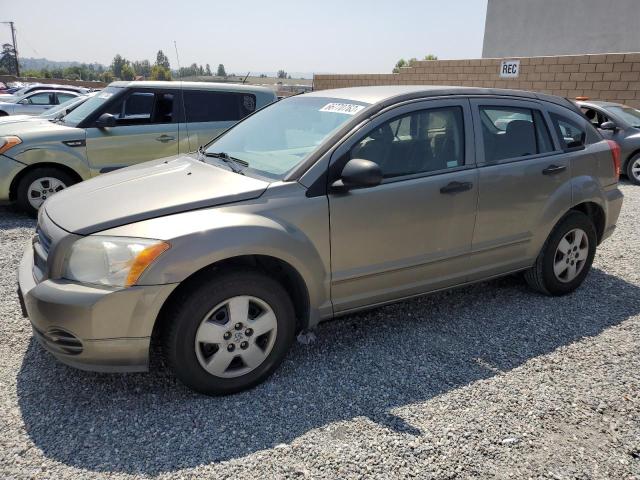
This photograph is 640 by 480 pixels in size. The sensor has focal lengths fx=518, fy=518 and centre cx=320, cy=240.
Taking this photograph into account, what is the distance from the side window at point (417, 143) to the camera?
3277mm

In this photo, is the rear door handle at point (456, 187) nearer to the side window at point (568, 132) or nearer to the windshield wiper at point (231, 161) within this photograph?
the side window at point (568, 132)

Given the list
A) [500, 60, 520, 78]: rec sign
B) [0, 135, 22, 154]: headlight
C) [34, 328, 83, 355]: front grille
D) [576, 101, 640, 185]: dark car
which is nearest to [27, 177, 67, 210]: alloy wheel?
[0, 135, 22, 154]: headlight

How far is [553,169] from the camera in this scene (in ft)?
13.2

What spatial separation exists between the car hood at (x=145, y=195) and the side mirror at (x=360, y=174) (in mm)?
471

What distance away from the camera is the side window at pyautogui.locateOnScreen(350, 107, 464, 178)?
10.8 ft

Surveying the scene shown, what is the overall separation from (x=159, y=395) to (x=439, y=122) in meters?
2.49

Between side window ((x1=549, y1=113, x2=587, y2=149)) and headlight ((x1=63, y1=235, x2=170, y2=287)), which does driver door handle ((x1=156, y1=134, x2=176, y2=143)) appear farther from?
side window ((x1=549, y1=113, x2=587, y2=149))

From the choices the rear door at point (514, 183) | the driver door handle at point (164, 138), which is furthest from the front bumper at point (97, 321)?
the driver door handle at point (164, 138)

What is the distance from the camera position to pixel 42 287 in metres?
2.65

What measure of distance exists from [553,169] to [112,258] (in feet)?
10.7

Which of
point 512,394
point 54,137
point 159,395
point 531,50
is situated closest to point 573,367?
point 512,394

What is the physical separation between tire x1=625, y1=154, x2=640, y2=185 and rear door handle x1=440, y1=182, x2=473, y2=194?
8110 mm

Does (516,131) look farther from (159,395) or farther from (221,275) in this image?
(159,395)

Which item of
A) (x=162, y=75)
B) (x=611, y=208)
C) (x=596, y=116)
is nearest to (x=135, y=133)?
(x=611, y=208)
